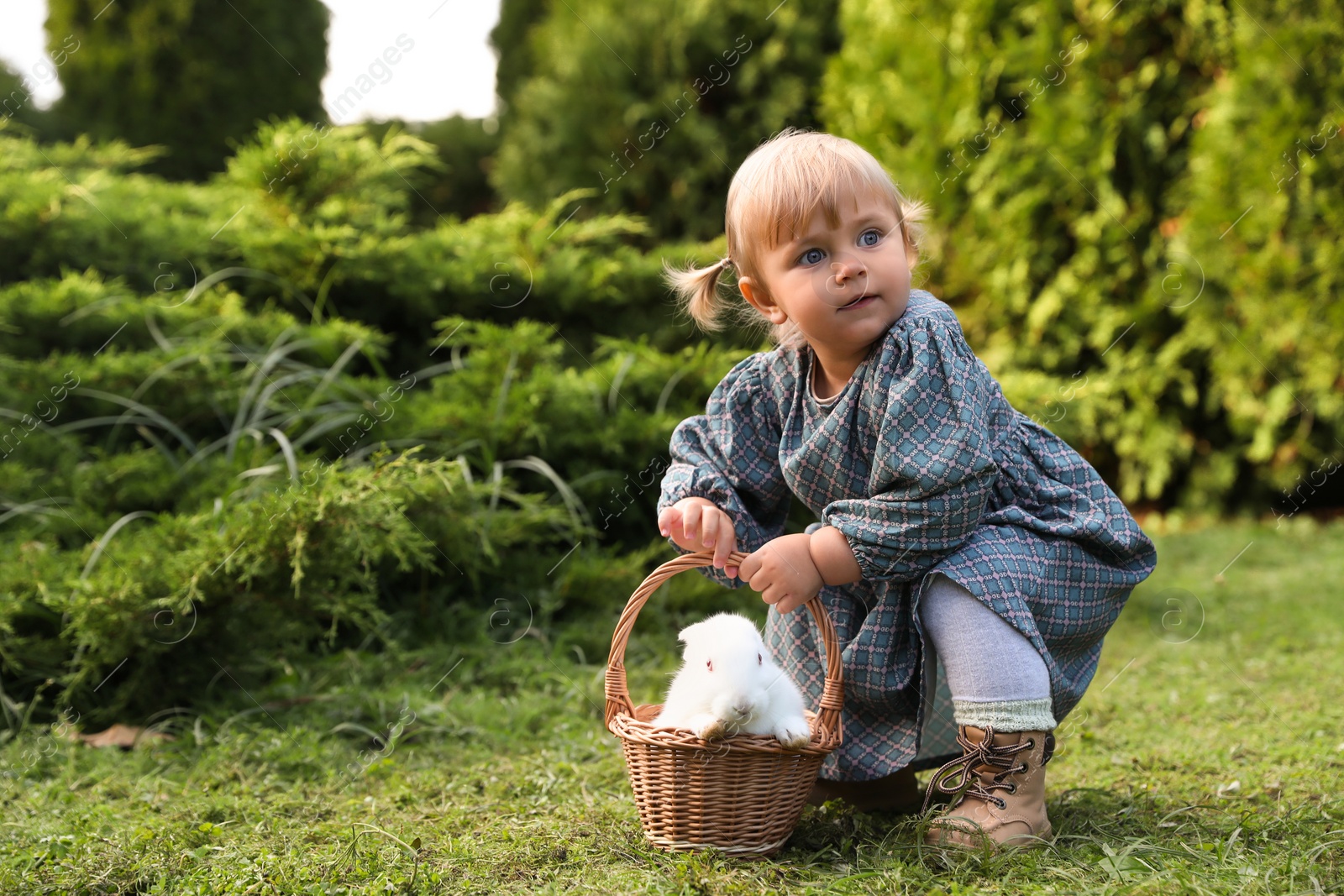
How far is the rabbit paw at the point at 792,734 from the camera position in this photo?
1706mm

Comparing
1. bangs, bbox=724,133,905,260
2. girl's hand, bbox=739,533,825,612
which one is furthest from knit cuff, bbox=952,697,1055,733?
bangs, bbox=724,133,905,260

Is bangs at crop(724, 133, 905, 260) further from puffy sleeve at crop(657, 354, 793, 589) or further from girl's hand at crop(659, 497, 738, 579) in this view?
girl's hand at crop(659, 497, 738, 579)

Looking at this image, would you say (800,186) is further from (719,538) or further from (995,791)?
(995,791)

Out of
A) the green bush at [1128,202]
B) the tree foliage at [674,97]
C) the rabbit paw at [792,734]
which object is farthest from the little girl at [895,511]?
the tree foliage at [674,97]

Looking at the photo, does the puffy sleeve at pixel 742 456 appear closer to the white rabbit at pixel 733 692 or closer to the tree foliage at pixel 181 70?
the white rabbit at pixel 733 692

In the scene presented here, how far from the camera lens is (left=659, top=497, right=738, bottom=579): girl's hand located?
1.81 meters

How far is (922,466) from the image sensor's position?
1.69 meters

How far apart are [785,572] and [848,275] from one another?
521 mm

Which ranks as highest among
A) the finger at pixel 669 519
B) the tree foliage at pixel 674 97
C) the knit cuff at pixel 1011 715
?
the tree foliage at pixel 674 97

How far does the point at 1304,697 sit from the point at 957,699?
62.0 inches

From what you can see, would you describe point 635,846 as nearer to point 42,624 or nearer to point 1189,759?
point 1189,759

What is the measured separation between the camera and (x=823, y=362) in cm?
194

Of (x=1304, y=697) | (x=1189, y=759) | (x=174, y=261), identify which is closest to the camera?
(x=1189, y=759)

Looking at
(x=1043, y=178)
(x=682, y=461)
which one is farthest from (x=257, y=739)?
(x=1043, y=178)
